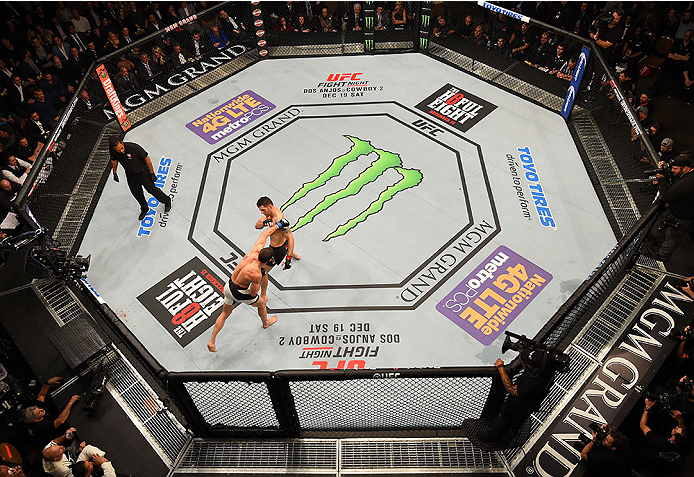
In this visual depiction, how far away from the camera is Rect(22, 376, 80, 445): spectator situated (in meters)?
5.16

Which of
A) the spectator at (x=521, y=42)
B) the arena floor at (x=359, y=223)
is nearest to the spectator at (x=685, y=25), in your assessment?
the spectator at (x=521, y=42)

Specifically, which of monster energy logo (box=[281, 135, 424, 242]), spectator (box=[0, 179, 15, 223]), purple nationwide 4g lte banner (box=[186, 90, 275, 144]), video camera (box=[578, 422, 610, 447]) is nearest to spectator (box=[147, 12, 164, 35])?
purple nationwide 4g lte banner (box=[186, 90, 275, 144])

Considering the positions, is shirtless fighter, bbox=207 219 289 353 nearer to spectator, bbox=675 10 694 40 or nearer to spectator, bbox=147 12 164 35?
spectator, bbox=147 12 164 35

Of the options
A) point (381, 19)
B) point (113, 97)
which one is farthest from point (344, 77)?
point (113, 97)

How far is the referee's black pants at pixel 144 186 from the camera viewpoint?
727 cm

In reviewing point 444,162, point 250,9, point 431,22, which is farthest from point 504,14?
point 250,9

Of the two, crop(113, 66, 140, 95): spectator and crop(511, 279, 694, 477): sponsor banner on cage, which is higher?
crop(113, 66, 140, 95): spectator

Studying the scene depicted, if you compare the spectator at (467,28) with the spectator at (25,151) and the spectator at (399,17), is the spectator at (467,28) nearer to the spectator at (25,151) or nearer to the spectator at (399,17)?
the spectator at (399,17)

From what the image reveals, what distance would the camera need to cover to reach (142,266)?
722 cm

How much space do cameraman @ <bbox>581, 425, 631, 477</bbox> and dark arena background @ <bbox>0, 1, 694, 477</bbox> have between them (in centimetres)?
30

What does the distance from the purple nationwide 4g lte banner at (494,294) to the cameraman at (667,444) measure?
1.86 meters

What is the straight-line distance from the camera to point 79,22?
11.3 m

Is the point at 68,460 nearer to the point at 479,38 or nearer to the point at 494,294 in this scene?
the point at 494,294

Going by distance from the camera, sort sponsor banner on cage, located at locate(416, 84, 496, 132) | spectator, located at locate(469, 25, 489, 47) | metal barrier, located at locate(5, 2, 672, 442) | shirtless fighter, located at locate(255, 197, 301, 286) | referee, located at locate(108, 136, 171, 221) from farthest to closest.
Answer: spectator, located at locate(469, 25, 489, 47) → sponsor banner on cage, located at locate(416, 84, 496, 132) → referee, located at locate(108, 136, 171, 221) → shirtless fighter, located at locate(255, 197, 301, 286) → metal barrier, located at locate(5, 2, 672, 442)
